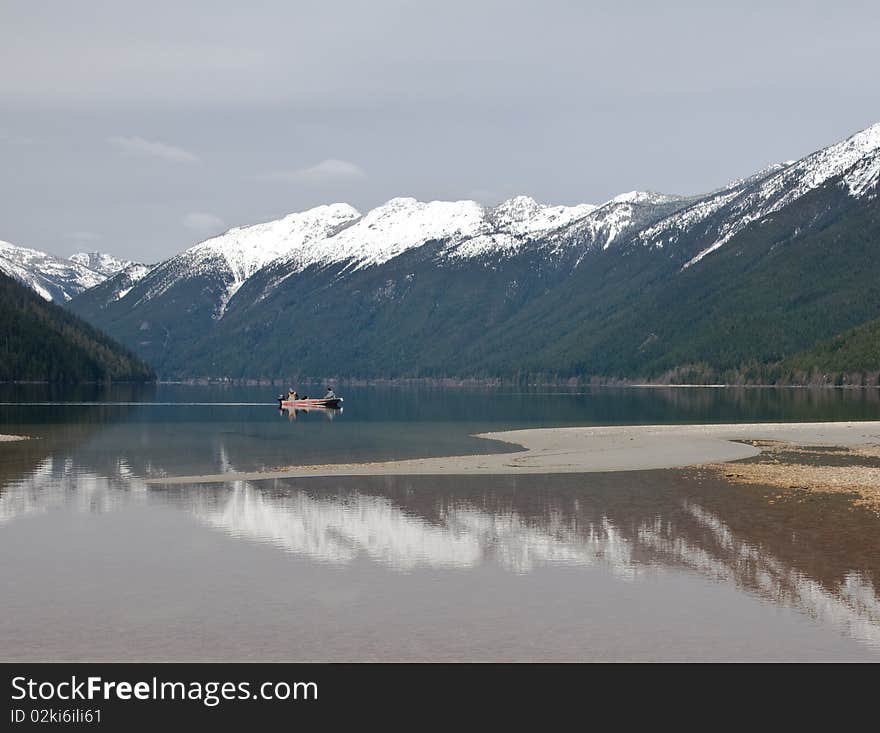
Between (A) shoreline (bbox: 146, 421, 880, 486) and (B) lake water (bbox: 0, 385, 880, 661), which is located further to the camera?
(A) shoreline (bbox: 146, 421, 880, 486)

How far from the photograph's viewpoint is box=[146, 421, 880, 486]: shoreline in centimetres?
6675

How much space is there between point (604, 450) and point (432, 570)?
4717 centimetres

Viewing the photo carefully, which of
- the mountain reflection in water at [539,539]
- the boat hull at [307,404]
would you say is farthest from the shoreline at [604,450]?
the boat hull at [307,404]

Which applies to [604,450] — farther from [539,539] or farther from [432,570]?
[432,570]

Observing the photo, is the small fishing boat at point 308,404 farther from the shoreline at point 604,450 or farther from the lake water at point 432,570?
the lake water at point 432,570

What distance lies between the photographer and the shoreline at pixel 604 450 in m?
66.8

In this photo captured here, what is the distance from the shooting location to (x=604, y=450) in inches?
3201

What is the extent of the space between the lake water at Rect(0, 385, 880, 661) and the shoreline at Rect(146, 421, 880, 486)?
417cm

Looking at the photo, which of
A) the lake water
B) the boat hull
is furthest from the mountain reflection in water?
the boat hull

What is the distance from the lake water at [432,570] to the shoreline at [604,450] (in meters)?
4.17

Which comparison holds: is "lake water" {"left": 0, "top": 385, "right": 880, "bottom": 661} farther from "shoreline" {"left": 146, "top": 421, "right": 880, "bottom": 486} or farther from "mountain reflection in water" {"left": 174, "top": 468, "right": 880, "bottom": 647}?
"shoreline" {"left": 146, "top": 421, "right": 880, "bottom": 486}

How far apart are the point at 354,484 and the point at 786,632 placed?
34838mm
